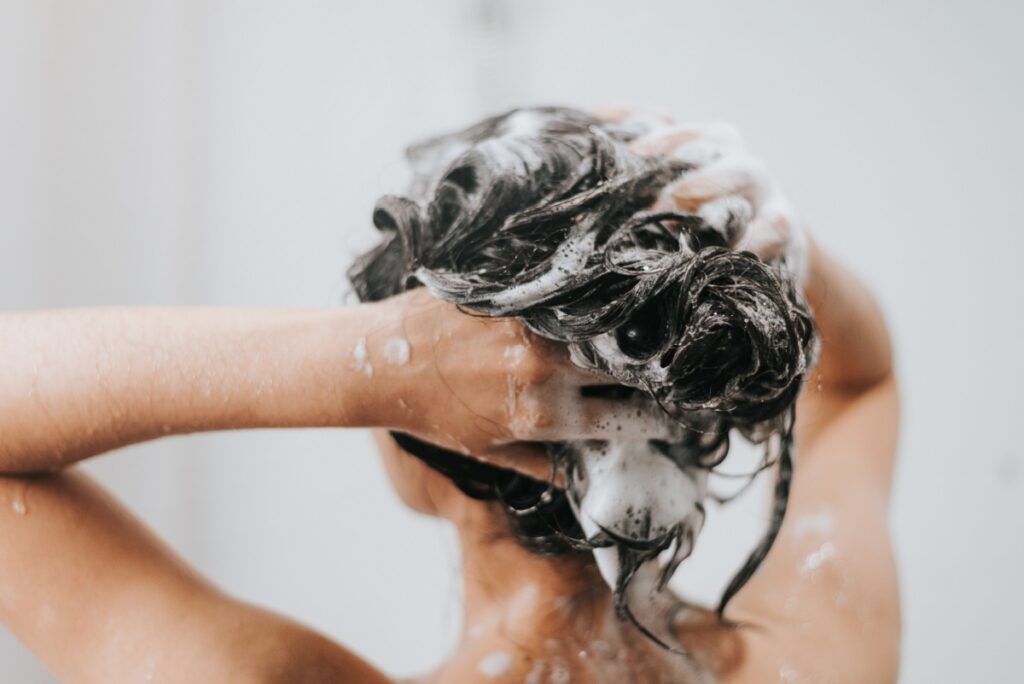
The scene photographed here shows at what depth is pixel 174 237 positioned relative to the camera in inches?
51.6

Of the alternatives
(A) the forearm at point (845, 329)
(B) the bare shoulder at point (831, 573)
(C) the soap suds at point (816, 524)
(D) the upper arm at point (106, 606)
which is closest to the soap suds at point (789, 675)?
(B) the bare shoulder at point (831, 573)

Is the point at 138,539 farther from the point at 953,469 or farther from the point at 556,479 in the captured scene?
the point at 953,469

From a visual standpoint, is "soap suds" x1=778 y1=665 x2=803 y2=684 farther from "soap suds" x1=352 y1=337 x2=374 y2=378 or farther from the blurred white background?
the blurred white background

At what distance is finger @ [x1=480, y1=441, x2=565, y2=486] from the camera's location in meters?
0.55

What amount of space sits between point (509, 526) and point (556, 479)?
0.28ft

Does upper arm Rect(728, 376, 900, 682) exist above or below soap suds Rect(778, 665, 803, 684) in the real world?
above

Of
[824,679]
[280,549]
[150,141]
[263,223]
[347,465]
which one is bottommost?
[280,549]

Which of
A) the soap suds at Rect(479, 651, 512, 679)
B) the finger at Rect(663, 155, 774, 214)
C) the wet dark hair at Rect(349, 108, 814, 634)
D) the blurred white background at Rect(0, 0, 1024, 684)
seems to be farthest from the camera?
the blurred white background at Rect(0, 0, 1024, 684)

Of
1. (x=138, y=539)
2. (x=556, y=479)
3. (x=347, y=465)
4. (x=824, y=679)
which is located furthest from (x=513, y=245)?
(x=347, y=465)

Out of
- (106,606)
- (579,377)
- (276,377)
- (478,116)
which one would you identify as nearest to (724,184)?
(579,377)

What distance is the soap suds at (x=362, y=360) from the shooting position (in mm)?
493

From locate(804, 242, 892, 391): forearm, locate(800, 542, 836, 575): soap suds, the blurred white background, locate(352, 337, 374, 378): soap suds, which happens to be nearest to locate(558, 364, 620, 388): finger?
locate(352, 337, 374, 378): soap suds

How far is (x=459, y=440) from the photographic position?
0.53 meters

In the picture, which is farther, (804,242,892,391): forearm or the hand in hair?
(804,242,892,391): forearm
